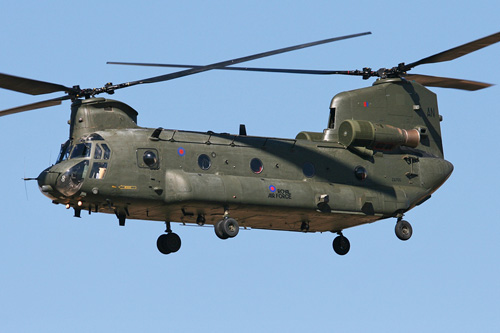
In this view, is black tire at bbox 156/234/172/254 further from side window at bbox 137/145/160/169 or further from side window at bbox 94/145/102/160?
side window at bbox 94/145/102/160

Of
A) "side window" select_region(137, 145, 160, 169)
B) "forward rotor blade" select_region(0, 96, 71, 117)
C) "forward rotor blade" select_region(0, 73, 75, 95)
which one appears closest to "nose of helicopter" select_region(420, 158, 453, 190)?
"side window" select_region(137, 145, 160, 169)

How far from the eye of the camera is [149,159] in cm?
3262

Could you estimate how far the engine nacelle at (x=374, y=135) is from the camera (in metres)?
35.6

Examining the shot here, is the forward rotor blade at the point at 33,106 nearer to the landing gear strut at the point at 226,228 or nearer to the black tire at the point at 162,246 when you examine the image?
the black tire at the point at 162,246

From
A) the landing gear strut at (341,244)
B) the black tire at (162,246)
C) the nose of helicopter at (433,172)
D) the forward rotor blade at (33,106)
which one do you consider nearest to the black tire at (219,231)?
the black tire at (162,246)

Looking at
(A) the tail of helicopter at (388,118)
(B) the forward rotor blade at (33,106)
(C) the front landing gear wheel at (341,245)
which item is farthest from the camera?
(C) the front landing gear wheel at (341,245)

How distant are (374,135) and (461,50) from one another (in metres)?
3.84

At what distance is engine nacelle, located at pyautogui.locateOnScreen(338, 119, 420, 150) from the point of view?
35.6m

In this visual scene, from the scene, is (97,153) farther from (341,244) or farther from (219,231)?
(341,244)

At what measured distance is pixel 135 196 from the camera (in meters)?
32.2

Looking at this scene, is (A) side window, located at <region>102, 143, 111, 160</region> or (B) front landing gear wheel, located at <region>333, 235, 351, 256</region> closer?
(A) side window, located at <region>102, 143, 111, 160</region>

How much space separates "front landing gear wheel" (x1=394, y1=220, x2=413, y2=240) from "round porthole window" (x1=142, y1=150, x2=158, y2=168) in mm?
8613

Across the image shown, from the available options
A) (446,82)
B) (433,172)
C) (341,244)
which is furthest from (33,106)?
(446,82)

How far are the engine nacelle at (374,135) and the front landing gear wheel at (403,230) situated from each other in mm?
2516
